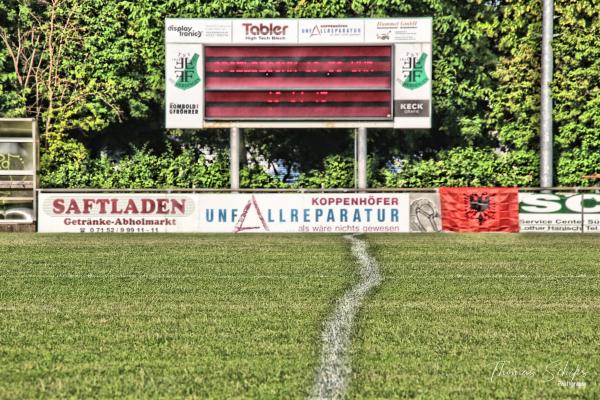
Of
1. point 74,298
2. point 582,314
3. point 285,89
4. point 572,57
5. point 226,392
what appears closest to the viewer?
point 226,392

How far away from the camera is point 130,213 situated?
2616 cm

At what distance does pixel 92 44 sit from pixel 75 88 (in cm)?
146

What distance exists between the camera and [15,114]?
32.2 metres

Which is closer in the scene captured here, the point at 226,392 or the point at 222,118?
the point at 226,392

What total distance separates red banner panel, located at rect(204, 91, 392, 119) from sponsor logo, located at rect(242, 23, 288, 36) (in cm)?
155

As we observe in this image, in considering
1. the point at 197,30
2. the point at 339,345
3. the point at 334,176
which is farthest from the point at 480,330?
the point at 334,176

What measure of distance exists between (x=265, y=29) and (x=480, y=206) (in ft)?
23.1

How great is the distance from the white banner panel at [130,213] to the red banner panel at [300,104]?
2.67m

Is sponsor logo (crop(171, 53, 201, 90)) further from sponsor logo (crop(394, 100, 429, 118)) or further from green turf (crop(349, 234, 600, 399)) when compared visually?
green turf (crop(349, 234, 600, 399))

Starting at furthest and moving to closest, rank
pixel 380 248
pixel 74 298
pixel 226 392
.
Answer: pixel 380 248
pixel 74 298
pixel 226 392

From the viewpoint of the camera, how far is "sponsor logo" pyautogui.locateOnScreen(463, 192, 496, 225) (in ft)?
86.1

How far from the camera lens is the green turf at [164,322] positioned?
6305mm

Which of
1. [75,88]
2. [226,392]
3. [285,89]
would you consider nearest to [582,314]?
[226,392]

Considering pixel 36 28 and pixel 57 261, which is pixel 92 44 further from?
pixel 57 261
